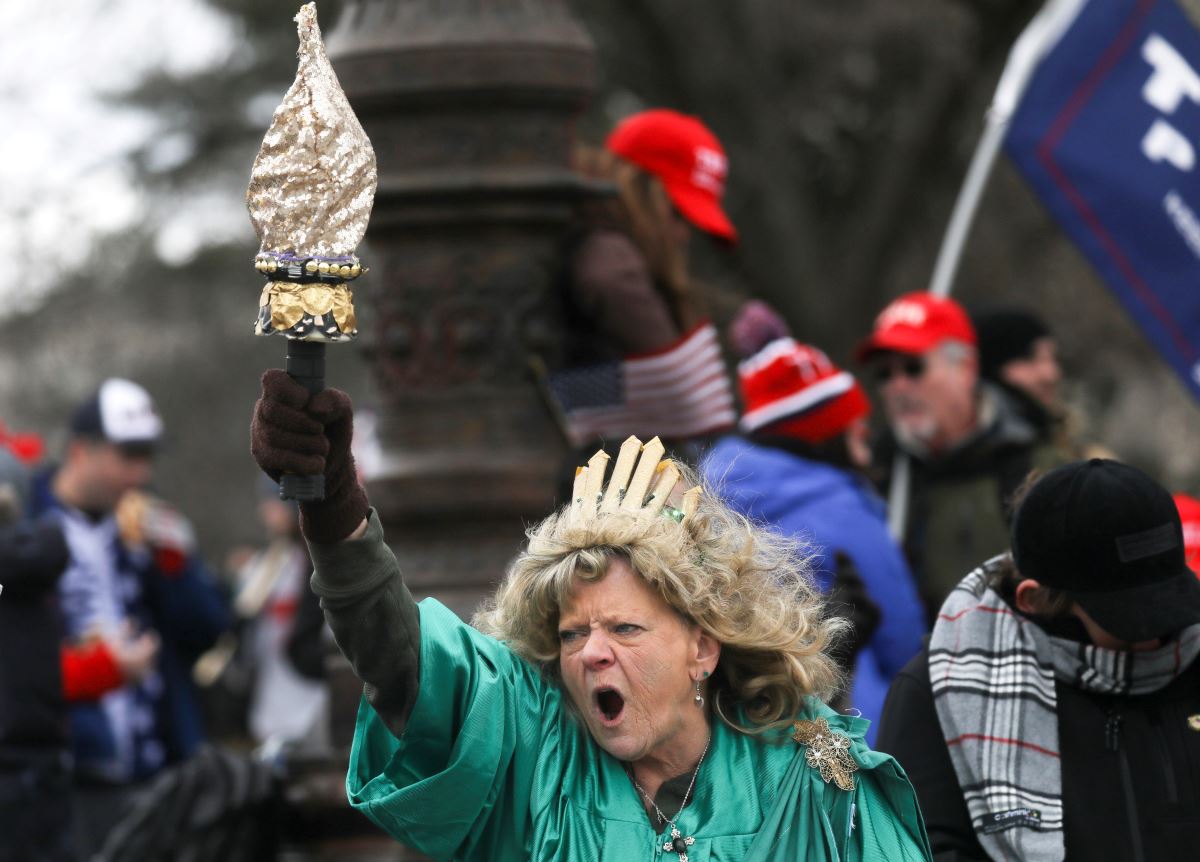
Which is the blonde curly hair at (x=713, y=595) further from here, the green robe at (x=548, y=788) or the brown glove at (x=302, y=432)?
the brown glove at (x=302, y=432)

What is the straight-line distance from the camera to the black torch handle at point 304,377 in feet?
9.68

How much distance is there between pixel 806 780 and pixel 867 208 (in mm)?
10605

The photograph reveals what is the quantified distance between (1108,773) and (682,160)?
2682mm

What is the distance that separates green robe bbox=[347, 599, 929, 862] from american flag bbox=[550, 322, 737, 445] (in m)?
2.22

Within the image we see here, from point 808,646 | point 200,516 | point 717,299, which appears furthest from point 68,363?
point 808,646

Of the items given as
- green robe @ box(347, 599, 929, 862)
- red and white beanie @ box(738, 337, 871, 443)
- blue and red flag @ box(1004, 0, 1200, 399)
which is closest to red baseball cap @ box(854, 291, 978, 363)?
blue and red flag @ box(1004, 0, 1200, 399)

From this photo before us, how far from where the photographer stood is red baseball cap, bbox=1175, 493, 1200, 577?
4.30 metres

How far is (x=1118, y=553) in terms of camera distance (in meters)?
3.65

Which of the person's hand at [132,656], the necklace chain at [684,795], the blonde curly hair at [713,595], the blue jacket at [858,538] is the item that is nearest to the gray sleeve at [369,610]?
the blonde curly hair at [713,595]

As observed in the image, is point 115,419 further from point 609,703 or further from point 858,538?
point 609,703

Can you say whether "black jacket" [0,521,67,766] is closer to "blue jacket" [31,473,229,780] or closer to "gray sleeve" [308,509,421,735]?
"blue jacket" [31,473,229,780]

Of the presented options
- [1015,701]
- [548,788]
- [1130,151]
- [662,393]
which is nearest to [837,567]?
[662,393]

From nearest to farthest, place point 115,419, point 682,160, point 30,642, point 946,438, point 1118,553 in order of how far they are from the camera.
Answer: point 1118,553 → point 682,160 → point 30,642 → point 946,438 → point 115,419

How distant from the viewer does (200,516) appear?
27.6m
